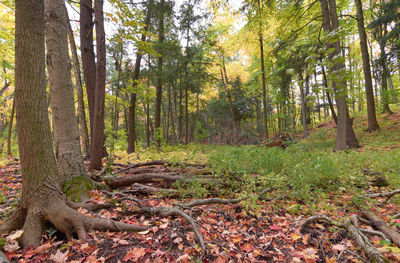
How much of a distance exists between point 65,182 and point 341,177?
5202 millimetres

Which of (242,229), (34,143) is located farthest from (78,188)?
(242,229)

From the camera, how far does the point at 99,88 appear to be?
14.5ft

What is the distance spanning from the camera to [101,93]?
444cm

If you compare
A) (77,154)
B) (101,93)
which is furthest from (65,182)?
(101,93)

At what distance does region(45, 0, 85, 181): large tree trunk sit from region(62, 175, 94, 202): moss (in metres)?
0.11

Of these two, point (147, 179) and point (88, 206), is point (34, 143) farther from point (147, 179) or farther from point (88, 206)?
point (147, 179)

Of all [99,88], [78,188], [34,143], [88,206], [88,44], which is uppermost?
[88,44]

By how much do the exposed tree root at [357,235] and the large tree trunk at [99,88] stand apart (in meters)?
4.62

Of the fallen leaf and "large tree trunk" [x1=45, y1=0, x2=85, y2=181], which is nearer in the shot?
the fallen leaf

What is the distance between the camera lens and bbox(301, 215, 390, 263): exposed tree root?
1813 mm

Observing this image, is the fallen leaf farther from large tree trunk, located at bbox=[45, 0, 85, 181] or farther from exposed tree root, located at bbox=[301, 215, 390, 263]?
exposed tree root, located at bbox=[301, 215, 390, 263]

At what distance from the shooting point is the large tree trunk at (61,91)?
3.06 meters

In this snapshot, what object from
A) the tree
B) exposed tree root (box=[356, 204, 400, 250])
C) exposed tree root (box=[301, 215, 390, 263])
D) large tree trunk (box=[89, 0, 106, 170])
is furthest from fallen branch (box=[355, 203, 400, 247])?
large tree trunk (box=[89, 0, 106, 170])

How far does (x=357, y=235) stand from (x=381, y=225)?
0.58m
